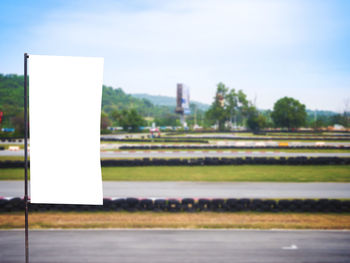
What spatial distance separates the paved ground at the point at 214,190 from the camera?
572 inches

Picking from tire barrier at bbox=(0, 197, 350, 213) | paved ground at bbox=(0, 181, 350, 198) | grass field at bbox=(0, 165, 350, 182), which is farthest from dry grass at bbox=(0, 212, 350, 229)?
grass field at bbox=(0, 165, 350, 182)

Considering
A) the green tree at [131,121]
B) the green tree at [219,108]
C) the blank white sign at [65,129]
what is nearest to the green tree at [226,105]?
the green tree at [219,108]

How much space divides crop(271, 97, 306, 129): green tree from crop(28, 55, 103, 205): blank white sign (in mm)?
43269

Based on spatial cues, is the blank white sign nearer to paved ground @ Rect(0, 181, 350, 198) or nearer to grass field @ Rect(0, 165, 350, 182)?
paved ground @ Rect(0, 181, 350, 198)

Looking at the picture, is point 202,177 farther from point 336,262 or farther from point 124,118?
point 124,118

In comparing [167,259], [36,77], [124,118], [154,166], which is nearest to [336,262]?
[167,259]

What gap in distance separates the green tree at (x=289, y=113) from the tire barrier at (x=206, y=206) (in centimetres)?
3220

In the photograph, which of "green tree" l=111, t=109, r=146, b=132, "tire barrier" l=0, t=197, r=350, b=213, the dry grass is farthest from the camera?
"green tree" l=111, t=109, r=146, b=132

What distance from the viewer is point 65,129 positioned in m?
2.52

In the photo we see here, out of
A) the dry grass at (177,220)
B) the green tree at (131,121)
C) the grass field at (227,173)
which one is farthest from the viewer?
the green tree at (131,121)

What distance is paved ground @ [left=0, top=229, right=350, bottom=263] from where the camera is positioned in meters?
8.09

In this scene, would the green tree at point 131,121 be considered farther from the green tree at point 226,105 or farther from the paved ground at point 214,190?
the paved ground at point 214,190

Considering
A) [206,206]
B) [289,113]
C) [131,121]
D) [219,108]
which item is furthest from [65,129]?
[219,108]

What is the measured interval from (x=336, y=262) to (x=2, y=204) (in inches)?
480
